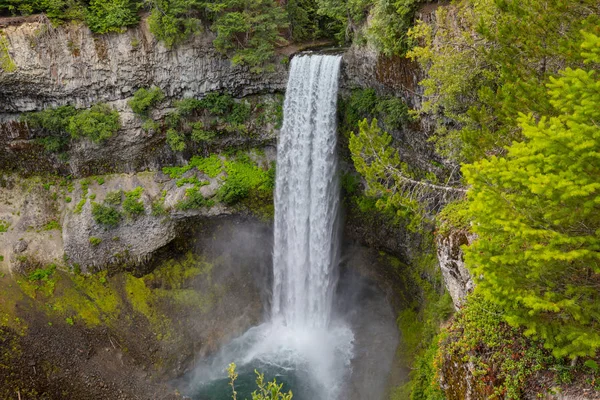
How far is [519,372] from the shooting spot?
7367mm

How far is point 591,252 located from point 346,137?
16465mm

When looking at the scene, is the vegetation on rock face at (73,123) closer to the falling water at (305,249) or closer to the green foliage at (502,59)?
the falling water at (305,249)

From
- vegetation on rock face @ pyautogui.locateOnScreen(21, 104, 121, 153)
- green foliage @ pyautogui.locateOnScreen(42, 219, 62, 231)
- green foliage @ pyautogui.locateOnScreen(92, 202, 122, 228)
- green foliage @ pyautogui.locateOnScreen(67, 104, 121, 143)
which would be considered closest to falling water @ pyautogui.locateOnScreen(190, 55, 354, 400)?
green foliage @ pyautogui.locateOnScreen(92, 202, 122, 228)

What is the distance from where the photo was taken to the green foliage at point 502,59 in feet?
24.9

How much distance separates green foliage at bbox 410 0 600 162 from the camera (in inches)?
299

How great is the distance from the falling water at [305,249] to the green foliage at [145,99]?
7.20 m

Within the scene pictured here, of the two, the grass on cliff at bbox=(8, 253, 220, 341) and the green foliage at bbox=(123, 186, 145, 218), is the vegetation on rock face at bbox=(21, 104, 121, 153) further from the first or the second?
the grass on cliff at bbox=(8, 253, 220, 341)

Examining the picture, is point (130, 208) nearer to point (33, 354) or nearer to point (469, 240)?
point (33, 354)

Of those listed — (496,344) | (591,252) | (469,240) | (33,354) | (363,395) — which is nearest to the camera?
(591,252)

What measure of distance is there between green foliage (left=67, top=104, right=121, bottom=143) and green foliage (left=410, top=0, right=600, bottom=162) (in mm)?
16716

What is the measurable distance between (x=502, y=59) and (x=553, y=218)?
4835mm

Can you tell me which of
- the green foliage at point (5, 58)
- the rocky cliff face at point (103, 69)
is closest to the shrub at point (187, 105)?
the rocky cliff face at point (103, 69)

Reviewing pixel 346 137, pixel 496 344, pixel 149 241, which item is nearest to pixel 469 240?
pixel 496 344

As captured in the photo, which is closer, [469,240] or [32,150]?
[469,240]
